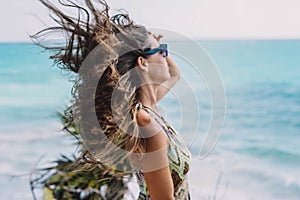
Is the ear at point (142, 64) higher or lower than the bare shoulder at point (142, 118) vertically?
higher

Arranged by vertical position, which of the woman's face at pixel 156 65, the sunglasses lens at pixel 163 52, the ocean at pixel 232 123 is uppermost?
the sunglasses lens at pixel 163 52

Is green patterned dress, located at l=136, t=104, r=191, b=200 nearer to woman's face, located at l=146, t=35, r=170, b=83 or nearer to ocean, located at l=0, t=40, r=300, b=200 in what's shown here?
woman's face, located at l=146, t=35, r=170, b=83

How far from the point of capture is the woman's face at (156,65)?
163cm

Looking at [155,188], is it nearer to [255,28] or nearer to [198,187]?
[198,187]

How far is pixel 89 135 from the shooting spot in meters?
1.69

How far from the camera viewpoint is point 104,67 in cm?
156

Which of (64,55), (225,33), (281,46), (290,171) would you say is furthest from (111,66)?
(281,46)

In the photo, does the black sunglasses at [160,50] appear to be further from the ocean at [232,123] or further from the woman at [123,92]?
the ocean at [232,123]

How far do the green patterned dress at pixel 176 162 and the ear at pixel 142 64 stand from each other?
0.11 meters

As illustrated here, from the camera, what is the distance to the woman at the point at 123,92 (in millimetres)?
1568

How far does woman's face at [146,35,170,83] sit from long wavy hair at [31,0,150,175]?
0.10ft

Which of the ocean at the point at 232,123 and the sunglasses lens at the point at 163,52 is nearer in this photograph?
the sunglasses lens at the point at 163,52

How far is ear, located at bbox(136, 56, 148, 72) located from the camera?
5.25ft

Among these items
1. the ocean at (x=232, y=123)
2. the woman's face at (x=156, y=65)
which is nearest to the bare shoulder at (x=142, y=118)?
the woman's face at (x=156, y=65)
